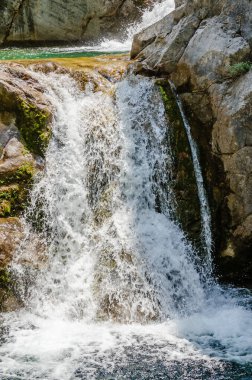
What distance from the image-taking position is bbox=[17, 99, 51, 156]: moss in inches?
354

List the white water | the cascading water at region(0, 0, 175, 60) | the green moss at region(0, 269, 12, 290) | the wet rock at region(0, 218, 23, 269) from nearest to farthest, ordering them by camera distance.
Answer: the green moss at region(0, 269, 12, 290) → the wet rock at region(0, 218, 23, 269) → the cascading water at region(0, 0, 175, 60) → the white water

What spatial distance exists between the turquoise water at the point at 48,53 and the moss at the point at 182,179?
9228 mm

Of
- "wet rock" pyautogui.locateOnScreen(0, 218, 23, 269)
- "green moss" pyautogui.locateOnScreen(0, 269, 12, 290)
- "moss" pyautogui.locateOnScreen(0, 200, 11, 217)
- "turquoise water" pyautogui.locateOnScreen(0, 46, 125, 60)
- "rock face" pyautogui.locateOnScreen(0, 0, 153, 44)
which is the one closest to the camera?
"green moss" pyautogui.locateOnScreen(0, 269, 12, 290)

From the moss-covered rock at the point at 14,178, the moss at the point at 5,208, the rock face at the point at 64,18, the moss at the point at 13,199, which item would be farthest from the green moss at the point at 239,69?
the rock face at the point at 64,18

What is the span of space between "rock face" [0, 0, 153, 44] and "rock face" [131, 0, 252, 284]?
13.5 metres

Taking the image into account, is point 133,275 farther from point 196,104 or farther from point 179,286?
point 196,104

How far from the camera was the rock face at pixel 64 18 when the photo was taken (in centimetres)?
2191

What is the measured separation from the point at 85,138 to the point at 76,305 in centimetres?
329

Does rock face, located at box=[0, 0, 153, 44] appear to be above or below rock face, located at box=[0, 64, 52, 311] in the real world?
above

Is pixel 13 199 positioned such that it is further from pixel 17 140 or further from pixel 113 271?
pixel 113 271

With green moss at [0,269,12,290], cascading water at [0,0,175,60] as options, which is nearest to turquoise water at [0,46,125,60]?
cascading water at [0,0,175,60]

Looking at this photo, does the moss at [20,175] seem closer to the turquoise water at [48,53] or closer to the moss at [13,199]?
the moss at [13,199]

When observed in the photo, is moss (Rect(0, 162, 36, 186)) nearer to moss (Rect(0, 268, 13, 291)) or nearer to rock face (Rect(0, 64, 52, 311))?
rock face (Rect(0, 64, 52, 311))

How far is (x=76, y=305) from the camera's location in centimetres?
789
